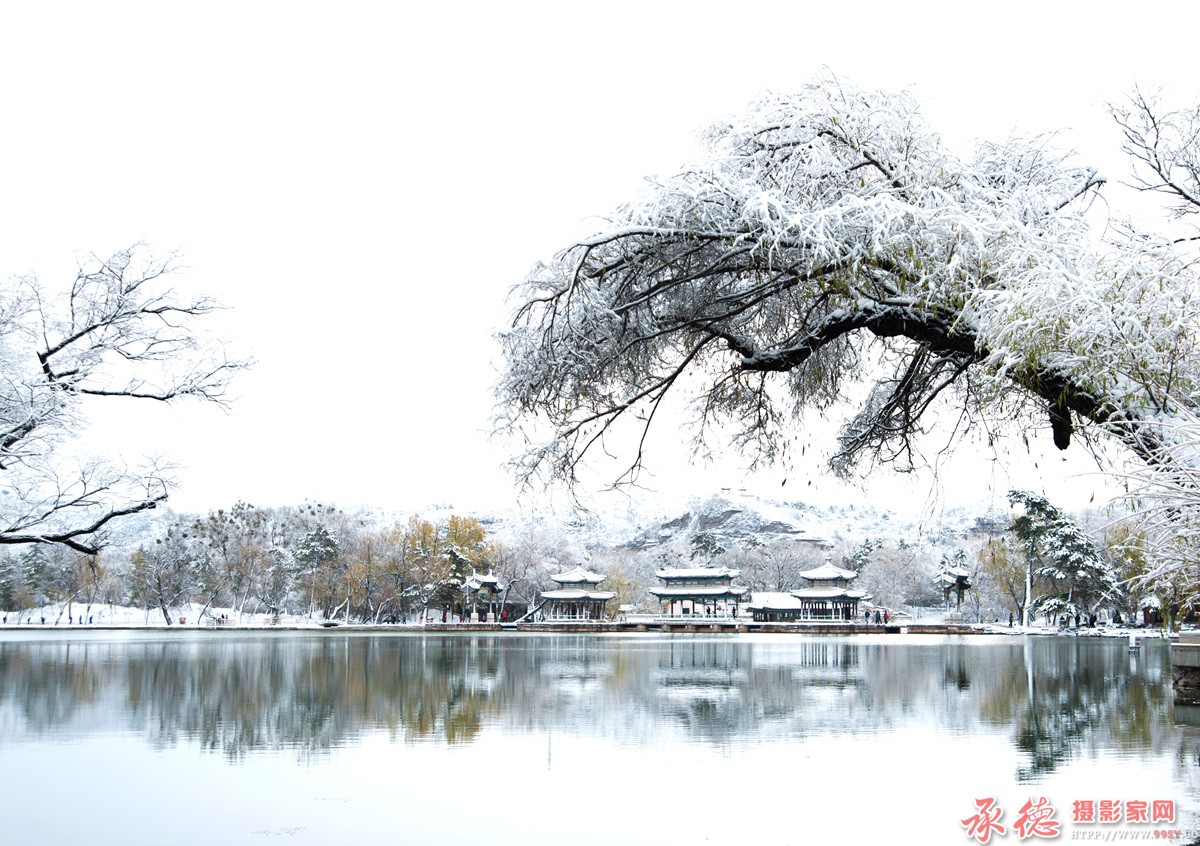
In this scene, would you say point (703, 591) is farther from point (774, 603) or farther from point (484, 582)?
point (484, 582)

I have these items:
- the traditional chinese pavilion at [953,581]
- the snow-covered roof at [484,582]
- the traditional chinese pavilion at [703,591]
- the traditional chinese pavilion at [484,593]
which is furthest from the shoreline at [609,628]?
the traditional chinese pavilion at [953,581]

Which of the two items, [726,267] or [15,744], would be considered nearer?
[726,267]

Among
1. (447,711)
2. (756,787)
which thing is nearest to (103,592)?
(447,711)

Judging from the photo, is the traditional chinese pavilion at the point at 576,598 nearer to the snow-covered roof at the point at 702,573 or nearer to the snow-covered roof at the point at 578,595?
the snow-covered roof at the point at 578,595

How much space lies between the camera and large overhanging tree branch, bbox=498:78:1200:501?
349 cm

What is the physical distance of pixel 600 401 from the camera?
177 inches

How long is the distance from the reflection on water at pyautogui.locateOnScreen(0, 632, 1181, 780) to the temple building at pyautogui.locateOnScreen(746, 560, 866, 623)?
150 ft

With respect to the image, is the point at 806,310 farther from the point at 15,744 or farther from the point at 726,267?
the point at 15,744

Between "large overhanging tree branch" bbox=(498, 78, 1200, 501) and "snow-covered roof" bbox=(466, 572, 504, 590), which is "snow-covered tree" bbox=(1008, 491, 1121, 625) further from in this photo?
"large overhanging tree branch" bbox=(498, 78, 1200, 501)

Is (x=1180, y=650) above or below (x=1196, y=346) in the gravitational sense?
below

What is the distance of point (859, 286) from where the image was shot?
13.0 feet

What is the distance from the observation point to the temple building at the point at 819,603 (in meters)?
67.6

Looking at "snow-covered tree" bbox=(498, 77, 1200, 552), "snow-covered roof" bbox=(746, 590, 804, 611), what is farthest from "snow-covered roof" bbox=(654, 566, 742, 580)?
"snow-covered tree" bbox=(498, 77, 1200, 552)

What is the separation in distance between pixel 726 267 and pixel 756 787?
3.72 m
